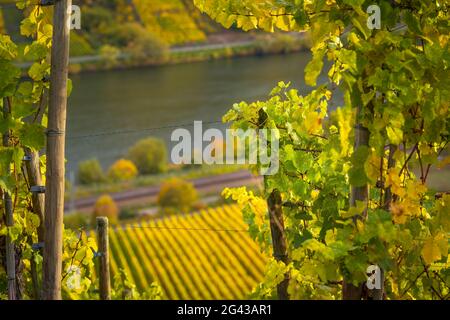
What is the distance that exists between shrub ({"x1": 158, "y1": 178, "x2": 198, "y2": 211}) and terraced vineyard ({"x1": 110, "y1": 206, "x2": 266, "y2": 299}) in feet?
5.67

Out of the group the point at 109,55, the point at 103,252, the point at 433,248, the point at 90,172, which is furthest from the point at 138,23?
the point at 433,248

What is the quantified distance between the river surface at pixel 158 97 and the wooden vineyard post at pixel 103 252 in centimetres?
1789

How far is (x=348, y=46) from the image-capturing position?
1434mm

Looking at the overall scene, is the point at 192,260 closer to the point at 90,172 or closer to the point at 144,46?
the point at 90,172

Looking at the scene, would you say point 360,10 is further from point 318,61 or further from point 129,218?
point 129,218

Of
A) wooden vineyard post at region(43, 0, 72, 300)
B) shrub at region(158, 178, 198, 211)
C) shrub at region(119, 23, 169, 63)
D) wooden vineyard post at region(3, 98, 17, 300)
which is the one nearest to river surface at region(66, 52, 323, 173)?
shrub at region(119, 23, 169, 63)

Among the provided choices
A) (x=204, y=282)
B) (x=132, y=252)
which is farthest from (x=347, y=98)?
(x=132, y=252)

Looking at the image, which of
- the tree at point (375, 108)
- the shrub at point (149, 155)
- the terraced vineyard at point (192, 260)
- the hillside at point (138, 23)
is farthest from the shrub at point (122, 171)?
the tree at point (375, 108)

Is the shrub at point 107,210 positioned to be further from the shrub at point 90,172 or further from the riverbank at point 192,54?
the riverbank at point 192,54

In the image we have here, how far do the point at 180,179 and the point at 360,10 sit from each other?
25498mm

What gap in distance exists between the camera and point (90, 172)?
967 inches

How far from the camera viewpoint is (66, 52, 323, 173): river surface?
23234 mm

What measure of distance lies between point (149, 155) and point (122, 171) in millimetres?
1075

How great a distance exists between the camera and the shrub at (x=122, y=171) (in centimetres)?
2514
